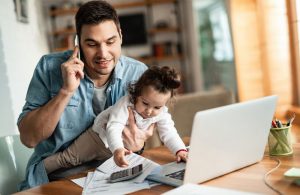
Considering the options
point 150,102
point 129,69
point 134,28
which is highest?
point 134,28

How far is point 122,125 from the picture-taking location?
1.40 metres

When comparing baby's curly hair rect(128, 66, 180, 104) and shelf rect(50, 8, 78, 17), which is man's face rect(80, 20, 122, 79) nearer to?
baby's curly hair rect(128, 66, 180, 104)

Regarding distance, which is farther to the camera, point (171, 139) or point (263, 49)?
point (263, 49)

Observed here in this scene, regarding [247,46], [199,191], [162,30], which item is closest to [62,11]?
[162,30]

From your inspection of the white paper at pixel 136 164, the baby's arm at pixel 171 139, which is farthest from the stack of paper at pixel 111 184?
the baby's arm at pixel 171 139

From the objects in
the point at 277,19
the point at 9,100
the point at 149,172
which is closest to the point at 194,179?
the point at 149,172

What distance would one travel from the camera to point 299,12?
122 inches

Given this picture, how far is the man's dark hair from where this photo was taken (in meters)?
1.51

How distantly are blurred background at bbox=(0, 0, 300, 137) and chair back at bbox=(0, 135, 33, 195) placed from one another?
38.5 inches

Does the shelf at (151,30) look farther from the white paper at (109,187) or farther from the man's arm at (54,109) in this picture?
the white paper at (109,187)

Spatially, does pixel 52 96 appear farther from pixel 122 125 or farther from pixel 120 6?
pixel 120 6

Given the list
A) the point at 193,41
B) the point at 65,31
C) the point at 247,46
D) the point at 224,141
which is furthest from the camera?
the point at 65,31

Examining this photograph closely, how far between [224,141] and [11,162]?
978 millimetres

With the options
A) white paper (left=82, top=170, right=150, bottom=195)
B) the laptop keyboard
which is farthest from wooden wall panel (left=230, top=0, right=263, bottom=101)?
white paper (left=82, top=170, right=150, bottom=195)
